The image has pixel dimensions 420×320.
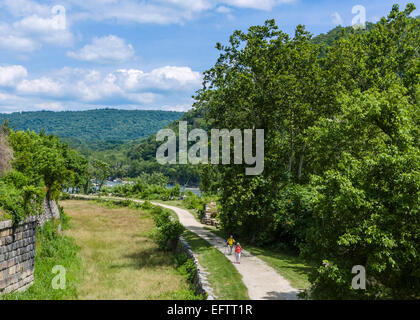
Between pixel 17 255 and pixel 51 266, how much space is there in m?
3.88

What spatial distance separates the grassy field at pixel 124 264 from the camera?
1650 cm

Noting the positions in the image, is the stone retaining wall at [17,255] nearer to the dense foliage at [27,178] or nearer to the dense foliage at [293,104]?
the dense foliage at [27,178]

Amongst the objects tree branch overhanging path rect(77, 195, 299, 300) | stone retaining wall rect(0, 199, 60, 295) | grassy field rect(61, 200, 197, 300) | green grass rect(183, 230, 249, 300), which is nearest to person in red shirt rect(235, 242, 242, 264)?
tree branch overhanging path rect(77, 195, 299, 300)

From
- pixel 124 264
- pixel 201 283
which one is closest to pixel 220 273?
pixel 201 283

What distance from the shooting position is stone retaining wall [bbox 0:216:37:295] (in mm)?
14469

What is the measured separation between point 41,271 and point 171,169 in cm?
12167

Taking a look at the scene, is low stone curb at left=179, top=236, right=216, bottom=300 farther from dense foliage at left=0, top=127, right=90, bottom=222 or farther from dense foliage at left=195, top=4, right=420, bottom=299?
dense foliage at left=0, top=127, right=90, bottom=222

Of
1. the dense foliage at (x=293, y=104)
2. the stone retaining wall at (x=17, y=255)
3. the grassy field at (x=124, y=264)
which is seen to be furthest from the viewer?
the dense foliage at (x=293, y=104)

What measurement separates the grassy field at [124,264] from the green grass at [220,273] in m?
1.27

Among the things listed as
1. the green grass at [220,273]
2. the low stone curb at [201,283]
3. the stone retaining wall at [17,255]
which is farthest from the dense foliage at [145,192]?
the stone retaining wall at [17,255]

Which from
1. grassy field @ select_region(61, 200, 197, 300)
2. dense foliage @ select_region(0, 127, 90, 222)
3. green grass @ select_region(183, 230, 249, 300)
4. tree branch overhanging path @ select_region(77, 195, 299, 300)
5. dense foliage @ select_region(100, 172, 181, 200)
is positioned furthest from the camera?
dense foliage @ select_region(100, 172, 181, 200)

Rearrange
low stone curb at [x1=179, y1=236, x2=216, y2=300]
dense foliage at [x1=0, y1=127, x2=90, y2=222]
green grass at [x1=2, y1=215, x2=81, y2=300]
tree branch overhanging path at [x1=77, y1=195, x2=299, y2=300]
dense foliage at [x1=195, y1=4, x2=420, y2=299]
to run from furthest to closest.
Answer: dense foliage at [x1=195, y1=4, x2=420, y2=299] → dense foliage at [x1=0, y1=127, x2=90, y2=222] → green grass at [x1=2, y1=215, x2=81, y2=300] → low stone curb at [x1=179, y1=236, x2=216, y2=300] → tree branch overhanging path at [x1=77, y1=195, x2=299, y2=300]

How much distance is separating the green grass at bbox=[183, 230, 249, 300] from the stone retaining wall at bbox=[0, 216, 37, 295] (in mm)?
7984

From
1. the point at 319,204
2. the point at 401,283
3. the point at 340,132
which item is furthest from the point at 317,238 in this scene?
the point at 340,132
